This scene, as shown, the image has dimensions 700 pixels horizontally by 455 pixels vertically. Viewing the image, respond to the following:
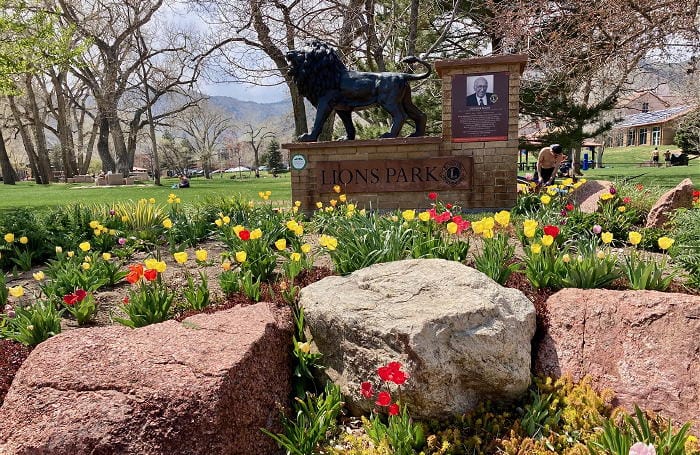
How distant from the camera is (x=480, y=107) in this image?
7117mm

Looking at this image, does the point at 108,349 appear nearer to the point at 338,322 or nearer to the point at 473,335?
the point at 338,322

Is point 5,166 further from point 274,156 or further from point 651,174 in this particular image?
point 651,174

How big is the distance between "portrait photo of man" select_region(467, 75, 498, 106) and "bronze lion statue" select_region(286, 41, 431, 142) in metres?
0.75

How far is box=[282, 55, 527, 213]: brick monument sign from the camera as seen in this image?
7059 millimetres

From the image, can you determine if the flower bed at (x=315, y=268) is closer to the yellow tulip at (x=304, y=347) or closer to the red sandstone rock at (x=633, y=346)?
the yellow tulip at (x=304, y=347)

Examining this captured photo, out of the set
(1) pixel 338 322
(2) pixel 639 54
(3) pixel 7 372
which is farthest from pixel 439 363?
(2) pixel 639 54

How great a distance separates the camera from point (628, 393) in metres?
2.31

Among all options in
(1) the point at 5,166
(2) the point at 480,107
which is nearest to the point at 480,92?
(2) the point at 480,107

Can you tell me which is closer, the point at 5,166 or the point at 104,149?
the point at 5,166

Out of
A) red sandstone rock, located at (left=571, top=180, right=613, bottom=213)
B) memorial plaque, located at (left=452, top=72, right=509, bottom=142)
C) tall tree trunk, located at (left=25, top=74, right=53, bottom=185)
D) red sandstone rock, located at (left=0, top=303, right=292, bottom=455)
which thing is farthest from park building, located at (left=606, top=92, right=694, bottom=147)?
red sandstone rock, located at (left=0, top=303, right=292, bottom=455)

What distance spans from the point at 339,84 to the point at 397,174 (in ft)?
5.82

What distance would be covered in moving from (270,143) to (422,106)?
162ft

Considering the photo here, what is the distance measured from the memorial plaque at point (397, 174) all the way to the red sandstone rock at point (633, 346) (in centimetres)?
470

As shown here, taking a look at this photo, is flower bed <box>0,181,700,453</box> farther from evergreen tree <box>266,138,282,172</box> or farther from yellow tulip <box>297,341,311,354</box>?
evergreen tree <box>266,138,282,172</box>
